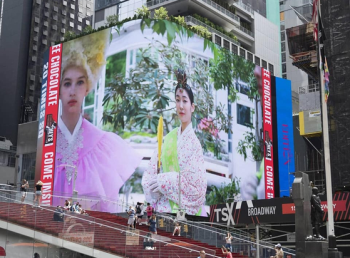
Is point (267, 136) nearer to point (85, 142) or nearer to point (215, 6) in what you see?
point (215, 6)

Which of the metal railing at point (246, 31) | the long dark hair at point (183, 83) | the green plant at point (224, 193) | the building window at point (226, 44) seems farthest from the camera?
the metal railing at point (246, 31)

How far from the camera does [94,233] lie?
26.8m

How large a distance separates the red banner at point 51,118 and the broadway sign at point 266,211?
23.4 m

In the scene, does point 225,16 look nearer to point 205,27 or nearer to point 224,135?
point 205,27

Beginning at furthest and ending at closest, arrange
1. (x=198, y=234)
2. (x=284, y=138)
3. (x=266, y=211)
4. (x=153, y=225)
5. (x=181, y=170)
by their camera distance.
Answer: (x=284, y=138) → (x=181, y=170) → (x=266, y=211) → (x=198, y=234) → (x=153, y=225)

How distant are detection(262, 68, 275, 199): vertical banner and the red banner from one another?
73.2 feet

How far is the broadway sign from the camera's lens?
1255 inches

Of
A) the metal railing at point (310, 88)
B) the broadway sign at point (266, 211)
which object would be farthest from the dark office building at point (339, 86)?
the metal railing at point (310, 88)

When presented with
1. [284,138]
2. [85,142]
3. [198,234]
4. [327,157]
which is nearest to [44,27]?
[85,142]

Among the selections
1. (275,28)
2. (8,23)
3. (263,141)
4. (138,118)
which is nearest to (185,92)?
(138,118)

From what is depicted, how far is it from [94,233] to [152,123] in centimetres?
2474

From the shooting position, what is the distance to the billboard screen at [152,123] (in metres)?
50.4

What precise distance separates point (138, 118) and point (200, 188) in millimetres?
8647

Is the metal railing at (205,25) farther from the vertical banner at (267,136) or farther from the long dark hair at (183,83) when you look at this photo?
the long dark hair at (183,83)
